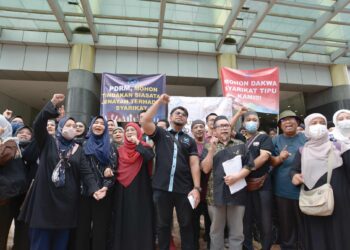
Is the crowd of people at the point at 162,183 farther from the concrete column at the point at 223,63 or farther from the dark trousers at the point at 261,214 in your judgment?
the concrete column at the point at 223,63

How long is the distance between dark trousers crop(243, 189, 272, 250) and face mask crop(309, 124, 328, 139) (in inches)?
29.8

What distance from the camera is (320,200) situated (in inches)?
78.6

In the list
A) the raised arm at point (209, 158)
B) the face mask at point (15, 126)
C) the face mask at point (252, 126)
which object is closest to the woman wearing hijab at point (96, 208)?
the raised arm at point (209, 158)

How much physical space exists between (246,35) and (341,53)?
3181 millimetres

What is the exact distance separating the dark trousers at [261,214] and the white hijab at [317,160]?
0.52 metres

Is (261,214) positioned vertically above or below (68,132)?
below

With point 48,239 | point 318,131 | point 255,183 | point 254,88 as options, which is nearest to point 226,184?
point 255,183

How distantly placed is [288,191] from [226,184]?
2.43 feet

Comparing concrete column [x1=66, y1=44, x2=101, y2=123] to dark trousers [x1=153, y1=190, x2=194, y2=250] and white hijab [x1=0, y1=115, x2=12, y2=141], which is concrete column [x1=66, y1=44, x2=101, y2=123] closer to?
white hijab [x1=0, y1=115, x2=12, y2=141]

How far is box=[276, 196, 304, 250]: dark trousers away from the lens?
99.7 inches

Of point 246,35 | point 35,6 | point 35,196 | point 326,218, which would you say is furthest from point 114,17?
point 326,218

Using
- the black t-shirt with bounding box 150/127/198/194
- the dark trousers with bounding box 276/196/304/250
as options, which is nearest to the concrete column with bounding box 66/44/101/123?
the black t-shirt with bounding box 150/127/198/194

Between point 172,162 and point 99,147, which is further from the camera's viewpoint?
point 99,147

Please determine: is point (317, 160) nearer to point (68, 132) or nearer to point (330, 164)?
point (330, 164)
